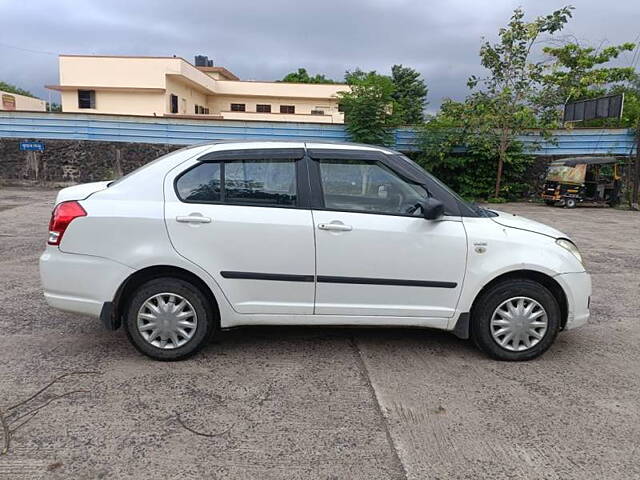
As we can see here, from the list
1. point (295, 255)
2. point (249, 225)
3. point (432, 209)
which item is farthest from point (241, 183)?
point (432, 209)

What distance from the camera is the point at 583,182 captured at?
17.3m

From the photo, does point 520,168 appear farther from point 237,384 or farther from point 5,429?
point 5,429

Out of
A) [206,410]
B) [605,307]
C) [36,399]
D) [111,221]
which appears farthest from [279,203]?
[605,307]

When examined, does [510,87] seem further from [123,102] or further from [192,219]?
[123,102]

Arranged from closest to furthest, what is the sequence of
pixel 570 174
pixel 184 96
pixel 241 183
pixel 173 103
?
pixel 241 183, pixel 570 174, pixel 173 103, pixel 184 96

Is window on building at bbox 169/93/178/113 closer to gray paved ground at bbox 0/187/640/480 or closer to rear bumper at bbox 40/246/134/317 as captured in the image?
gray paved ground at bbox 0/187/640/480

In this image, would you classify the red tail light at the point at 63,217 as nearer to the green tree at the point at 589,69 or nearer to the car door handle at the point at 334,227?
the car door handle at the point at 334,227

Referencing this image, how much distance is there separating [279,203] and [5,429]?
2255mm

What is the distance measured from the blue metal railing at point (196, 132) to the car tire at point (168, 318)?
605 inches

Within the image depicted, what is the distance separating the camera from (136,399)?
338 cm

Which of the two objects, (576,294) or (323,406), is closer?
(323,406)

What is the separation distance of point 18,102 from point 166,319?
2086 inches

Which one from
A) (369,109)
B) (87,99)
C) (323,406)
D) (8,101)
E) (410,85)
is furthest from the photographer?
(410,85)

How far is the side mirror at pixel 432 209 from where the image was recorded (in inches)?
151
